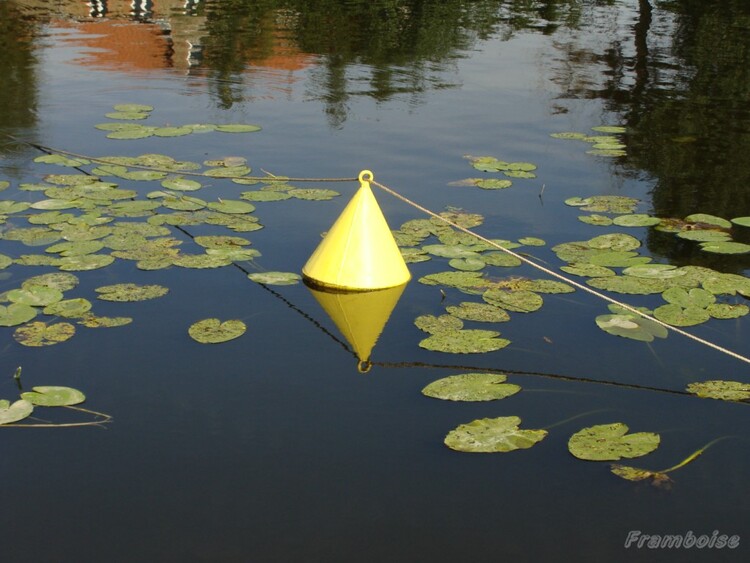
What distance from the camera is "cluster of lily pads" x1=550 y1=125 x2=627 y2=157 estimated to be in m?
7.32

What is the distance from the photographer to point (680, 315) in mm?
4367

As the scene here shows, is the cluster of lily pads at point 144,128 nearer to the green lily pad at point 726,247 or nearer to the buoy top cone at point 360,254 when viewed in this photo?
the buoy top cone at point 360,254

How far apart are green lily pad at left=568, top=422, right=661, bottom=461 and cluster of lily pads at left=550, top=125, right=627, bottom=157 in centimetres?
423

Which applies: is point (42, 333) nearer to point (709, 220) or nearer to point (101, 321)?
point (101, 321)

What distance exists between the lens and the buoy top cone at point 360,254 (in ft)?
15.3

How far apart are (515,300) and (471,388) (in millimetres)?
939

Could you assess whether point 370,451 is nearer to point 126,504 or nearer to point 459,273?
point 126,504

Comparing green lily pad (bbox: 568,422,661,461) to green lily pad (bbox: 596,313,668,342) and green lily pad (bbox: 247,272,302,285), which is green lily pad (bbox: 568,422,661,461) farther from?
green lily pad (bbox: 247,272,302,285)

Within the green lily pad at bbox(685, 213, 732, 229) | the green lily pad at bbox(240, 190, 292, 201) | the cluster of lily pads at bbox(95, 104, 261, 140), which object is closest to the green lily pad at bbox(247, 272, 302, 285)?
the green lily pad at bbox(240, 190, 292, 201)

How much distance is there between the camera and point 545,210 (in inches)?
235

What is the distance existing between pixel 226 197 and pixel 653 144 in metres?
3.70

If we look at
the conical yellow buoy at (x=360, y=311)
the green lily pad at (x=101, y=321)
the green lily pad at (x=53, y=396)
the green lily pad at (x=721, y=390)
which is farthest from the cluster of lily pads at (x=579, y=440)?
the green lily pad at (x=101, y=321)

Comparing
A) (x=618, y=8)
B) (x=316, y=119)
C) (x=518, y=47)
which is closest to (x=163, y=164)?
(x=316, y=119)

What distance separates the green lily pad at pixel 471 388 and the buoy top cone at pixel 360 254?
39.7 inches
